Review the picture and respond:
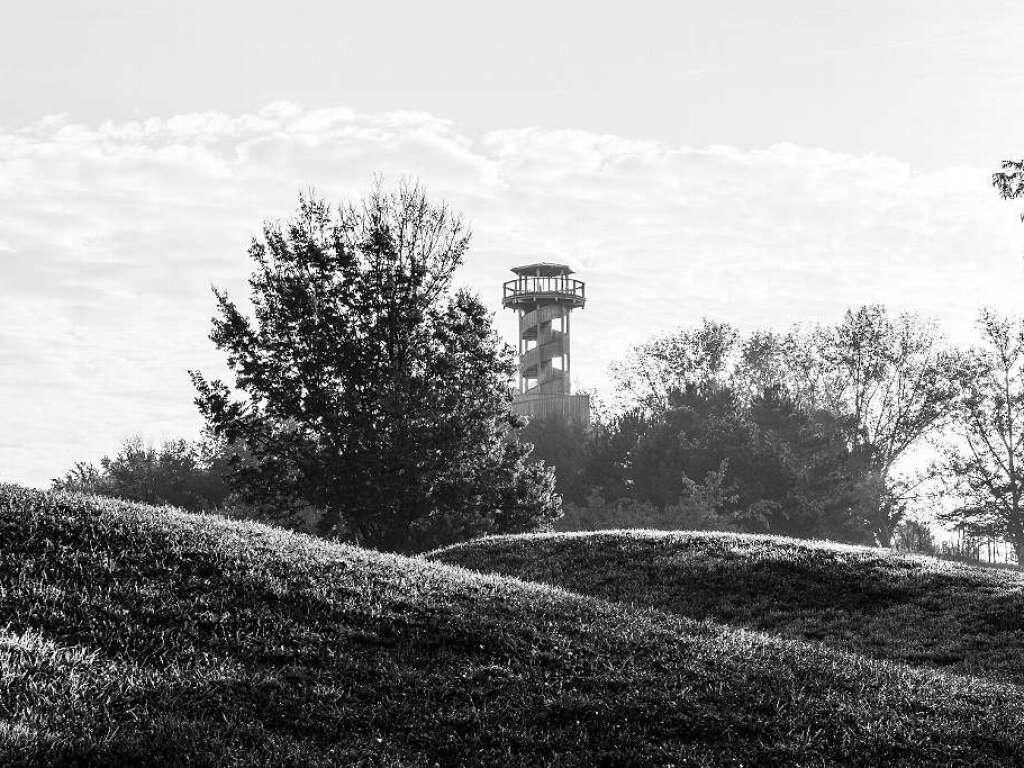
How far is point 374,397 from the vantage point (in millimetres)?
37062

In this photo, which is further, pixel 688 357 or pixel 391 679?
pixel 688 357

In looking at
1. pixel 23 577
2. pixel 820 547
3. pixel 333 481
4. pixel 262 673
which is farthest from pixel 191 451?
pixel 262 673

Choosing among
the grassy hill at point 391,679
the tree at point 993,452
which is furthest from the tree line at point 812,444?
the grassy hill at point 391,679

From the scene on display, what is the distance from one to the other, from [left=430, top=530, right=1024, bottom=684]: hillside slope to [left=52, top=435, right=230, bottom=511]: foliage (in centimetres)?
2340

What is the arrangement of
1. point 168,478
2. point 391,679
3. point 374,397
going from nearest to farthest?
point 391,679
point 374,397
point 168,478

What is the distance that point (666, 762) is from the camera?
10141 mm

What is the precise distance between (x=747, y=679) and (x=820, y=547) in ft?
60.1

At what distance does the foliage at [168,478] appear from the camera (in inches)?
2000

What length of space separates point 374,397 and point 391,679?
84.1 ft

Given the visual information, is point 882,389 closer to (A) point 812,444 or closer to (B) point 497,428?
(A) point 812,444

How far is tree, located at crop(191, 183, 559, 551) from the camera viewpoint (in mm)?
36375

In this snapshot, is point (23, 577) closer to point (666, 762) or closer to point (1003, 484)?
point (666, 762)

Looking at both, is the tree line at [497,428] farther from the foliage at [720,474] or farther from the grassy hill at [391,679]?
the grassy hill at [391,679]

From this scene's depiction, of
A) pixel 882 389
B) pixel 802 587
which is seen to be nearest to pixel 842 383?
pixel 882 389
